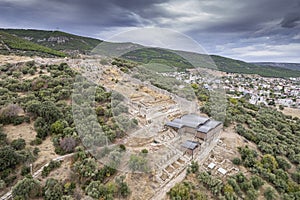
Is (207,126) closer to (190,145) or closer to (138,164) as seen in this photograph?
(190,145)

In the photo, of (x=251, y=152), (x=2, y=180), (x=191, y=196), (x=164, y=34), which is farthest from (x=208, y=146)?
(x=2, y=180)

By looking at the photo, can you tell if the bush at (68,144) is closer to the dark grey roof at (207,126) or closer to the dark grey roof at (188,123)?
the dark grey roof at (188,123)

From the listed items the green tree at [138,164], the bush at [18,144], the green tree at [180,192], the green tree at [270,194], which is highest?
the bush at [18,144]

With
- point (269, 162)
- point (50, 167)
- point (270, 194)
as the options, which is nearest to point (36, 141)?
point (50, 167)

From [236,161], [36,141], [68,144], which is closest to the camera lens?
[68,144]

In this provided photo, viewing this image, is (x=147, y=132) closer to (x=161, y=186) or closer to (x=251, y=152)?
(x=161, y=186)

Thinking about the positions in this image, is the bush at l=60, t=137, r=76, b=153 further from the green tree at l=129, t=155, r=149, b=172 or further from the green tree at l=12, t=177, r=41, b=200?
the green tree at l=129, t=155, r=149, b=172

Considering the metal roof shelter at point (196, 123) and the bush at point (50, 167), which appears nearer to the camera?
the bush at point (50, 167)

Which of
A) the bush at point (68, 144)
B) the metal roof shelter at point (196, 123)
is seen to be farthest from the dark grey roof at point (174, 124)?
the bush at point (68, 144)

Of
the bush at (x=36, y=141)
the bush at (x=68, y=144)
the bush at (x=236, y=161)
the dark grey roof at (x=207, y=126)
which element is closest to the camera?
the bush at (x=68, y=144)

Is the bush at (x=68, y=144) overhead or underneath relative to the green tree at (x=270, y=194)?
overhead

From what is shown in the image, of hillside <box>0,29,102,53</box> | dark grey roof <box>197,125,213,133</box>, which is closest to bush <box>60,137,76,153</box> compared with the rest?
dark grey roof <box>197,125,213,133</box>
